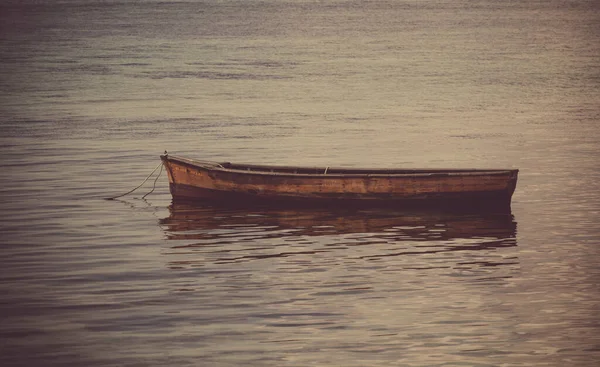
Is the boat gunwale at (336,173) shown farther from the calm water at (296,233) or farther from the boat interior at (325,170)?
the calm water at (296,233)

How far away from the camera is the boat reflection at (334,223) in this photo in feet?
74.1

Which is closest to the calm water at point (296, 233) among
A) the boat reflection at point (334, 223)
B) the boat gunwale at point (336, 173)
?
the boat reflection at point (334, 223)

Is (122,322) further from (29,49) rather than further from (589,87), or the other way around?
(29,49)

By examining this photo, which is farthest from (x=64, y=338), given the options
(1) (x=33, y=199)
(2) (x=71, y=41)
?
(2) (x=71, y=41)

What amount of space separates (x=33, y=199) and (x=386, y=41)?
65.4 m

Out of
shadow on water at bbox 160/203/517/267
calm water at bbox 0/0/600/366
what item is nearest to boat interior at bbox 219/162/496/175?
shadow on water at bbox 160/203/517/267

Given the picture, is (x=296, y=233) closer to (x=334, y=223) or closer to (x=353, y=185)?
(x=334, y=223)

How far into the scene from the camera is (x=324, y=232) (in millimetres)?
22656

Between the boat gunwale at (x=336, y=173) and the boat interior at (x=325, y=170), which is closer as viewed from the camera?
the boat gunwale at (x=336, y=173)

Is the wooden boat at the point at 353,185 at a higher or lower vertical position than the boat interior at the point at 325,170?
lower

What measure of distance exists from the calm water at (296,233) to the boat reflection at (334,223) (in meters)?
0.07

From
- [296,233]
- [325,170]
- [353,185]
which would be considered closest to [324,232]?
[296,233]

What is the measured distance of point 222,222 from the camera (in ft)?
78.2

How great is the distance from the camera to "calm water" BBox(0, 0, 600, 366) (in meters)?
15.7
